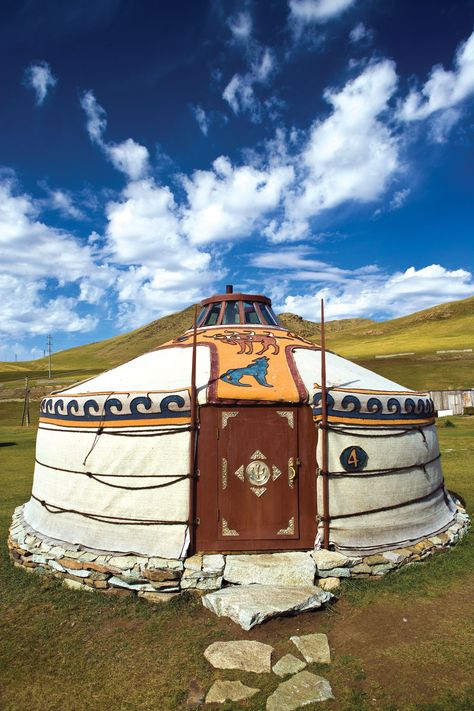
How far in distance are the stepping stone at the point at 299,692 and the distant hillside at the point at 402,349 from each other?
243 inches

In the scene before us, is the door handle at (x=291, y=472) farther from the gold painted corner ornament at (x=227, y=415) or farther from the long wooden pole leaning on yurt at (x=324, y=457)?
the gold painted corner ornament at (x=227, y=415)

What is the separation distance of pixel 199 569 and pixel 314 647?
158 centimetres

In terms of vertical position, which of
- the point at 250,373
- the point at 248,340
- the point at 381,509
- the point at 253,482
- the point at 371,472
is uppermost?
the point at 248,340

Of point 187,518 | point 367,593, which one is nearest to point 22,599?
point 187,518

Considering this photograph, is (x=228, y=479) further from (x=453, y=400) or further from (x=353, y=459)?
(x=453, y=400)

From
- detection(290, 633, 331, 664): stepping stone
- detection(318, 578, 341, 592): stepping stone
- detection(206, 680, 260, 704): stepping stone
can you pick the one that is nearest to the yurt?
detection(318, 578, 341, 592): stepping stone

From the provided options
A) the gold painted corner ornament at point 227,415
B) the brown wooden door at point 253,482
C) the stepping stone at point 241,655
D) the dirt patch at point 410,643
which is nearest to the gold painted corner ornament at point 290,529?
the brown wooden door at point 253,482

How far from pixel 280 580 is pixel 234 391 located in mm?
2193

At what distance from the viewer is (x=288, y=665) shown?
4.15 metres

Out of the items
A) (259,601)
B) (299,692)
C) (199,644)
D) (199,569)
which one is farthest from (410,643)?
(199,569)

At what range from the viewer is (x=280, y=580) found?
536cm

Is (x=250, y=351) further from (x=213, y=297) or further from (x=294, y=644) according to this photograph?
(x=294, y=644)

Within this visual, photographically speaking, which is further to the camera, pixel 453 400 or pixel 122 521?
pixel 453 400

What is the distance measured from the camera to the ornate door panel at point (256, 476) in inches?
232
